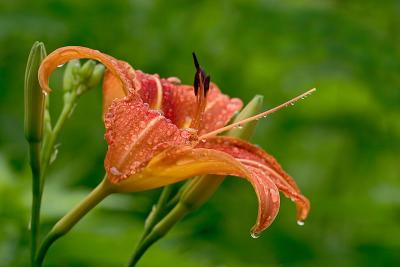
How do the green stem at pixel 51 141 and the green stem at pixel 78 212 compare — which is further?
the green stem at pixel 51 141

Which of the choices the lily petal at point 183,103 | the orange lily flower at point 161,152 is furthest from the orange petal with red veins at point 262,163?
the lily petal at point 183,103

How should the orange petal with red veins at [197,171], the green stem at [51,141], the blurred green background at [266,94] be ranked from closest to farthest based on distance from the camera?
the orange petal with red veins at [197,171], the green stem at [51,141], the blurred green background at [266,94]

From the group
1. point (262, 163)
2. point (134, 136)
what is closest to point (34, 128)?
point (134, 136)

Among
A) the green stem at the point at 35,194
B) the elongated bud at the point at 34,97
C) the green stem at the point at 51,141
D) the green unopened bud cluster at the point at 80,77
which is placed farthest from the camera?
the green unopened bud cluster at the point at 80,77

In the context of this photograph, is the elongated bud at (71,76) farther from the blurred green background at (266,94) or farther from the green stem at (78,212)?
the blurred green background at (266,94)

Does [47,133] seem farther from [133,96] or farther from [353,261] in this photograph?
[353,261]

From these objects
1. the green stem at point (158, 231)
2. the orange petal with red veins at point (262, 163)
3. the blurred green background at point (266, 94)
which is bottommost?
the blurred green background at point (266, 94)
